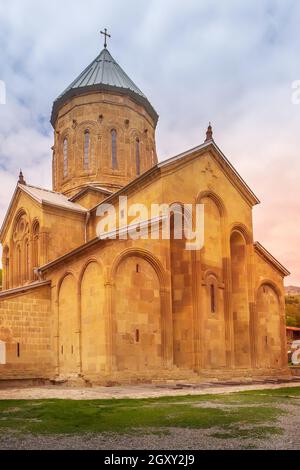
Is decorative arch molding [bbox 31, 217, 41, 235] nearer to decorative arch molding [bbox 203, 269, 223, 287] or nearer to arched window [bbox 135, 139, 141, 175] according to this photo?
arched window [bbox 135, 139, 141, 175]

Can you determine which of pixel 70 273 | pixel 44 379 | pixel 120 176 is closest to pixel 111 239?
pixel 70 273

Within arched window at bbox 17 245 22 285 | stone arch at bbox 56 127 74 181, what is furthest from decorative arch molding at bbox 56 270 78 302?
stone arch at bbox 56 127 74 181

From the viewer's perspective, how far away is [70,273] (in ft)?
57.6

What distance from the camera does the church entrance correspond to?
15.6 m

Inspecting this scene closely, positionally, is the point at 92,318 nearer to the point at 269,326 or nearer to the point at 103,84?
the point at 269,326

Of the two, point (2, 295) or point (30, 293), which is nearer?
point (2, 295)

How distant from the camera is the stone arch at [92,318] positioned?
15.5 metres

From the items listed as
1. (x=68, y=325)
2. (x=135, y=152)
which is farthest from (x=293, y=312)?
(x=68, y=325)

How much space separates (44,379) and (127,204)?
24.6 ft

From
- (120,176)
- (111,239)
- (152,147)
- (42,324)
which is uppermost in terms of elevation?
(152,147)

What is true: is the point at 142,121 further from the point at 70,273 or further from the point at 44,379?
the point at 44,379

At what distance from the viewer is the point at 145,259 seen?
54.6 feet

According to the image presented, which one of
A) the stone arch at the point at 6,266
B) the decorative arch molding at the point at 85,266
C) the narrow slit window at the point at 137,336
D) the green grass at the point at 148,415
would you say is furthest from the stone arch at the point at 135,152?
the green grass at the point at 148,415
